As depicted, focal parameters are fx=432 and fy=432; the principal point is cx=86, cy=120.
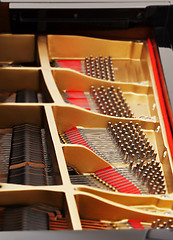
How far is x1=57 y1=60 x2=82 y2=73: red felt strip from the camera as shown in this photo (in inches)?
150

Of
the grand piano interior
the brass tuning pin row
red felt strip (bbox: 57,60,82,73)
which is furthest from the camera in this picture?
red felt strip (bbox: 57,60,82,73)

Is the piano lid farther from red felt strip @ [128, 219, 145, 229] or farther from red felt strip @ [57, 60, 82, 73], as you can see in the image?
red felt strip @ [128, 219, 145, 229]

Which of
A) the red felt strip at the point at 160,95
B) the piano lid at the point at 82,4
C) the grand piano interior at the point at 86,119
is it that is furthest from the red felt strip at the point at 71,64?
the red felt strip at the point at 160,95

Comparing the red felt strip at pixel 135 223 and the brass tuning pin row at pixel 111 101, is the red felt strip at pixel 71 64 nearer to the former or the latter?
the brass tuning pin row at pixel 111 101

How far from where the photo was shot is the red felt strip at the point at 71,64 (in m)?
3.80

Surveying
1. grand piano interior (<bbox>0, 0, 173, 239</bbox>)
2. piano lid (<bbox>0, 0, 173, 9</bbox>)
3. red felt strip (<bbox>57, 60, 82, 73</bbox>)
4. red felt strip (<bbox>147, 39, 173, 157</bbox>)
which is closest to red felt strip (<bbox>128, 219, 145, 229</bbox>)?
grand piano interior (<bbox>0, 0, 173, 239</bbox>)

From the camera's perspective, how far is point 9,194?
2498 millimetres

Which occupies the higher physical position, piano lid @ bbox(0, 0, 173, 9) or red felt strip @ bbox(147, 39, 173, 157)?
piano lid @ bbox(0, 0, 173, 9)

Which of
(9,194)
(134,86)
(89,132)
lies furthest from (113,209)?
(134,86)

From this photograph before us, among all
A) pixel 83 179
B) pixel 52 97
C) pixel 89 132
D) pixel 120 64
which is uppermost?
pixel 120 64

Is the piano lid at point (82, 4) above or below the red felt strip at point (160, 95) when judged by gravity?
above

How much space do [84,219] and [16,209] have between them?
421 mm

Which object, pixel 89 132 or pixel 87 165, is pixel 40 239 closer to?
pixel 87 165

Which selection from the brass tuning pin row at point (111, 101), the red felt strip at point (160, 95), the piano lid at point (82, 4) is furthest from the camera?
the piano lid at point (82, 4)
